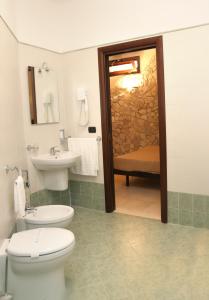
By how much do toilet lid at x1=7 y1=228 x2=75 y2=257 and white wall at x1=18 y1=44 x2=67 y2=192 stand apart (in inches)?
57.6

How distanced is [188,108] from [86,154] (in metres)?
1.48

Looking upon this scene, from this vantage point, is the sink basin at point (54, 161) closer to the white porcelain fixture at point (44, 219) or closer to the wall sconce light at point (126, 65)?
the white porcelain fixture at point (44, 219)

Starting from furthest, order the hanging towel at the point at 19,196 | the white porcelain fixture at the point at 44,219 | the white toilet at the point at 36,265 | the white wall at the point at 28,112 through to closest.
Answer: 1. the white wall at the point at 28,112
2. the white porcelain fixture at the point at 44,219
3. the hanging towel at the point at 19,196
4. the white toilet at the point at 36,265

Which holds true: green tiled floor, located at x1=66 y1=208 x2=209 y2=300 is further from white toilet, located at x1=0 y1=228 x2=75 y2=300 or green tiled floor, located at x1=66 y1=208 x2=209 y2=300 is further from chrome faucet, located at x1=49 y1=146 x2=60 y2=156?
chrome faucet, located at x1=49 y1=146 x2=60 y2=156

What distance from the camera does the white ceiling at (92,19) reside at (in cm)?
291

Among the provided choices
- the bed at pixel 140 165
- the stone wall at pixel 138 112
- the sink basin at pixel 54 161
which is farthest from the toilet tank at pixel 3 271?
the stone wall at pixel 138 112

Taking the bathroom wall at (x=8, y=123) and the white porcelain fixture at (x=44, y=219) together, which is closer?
the bathroom wall at (x=8, y=123)

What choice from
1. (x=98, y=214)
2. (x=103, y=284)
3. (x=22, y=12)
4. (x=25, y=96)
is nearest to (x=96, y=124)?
(x=25, y=96)

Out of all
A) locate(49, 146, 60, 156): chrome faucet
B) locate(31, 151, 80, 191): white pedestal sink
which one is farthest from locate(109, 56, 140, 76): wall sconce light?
locate(31, 151, 80, 191): white pedestal sink

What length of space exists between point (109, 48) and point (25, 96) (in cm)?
119

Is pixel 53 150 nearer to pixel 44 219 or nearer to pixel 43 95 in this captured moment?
pixel 43 95

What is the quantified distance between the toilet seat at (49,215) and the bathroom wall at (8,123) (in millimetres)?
201

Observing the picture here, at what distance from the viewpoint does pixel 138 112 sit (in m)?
5.69

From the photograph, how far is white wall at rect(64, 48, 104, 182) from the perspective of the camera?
11.9 feet
